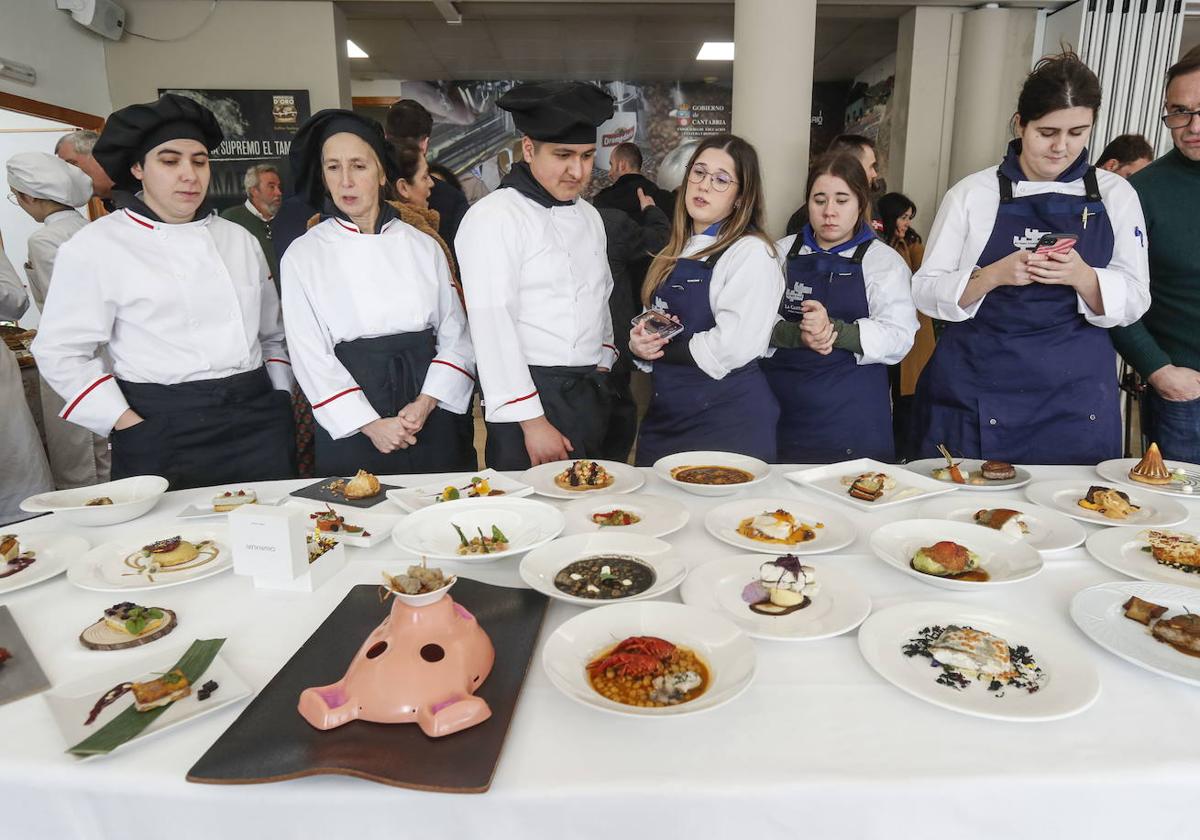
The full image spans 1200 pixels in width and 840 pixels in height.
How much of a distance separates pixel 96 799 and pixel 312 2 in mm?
6785

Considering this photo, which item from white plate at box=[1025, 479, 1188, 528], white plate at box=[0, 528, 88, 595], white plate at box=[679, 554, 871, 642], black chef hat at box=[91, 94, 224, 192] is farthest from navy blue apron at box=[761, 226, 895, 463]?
white plate at box=[0, 528, 88, 595]

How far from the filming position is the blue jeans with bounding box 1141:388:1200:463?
2.36 meters

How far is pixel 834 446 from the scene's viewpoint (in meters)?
2.58

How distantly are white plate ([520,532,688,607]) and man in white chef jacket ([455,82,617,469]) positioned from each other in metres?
0.89

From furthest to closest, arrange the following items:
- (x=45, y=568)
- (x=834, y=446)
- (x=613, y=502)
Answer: (x=834, y=446) < (x=613, y=502) < (x=45, y=568)

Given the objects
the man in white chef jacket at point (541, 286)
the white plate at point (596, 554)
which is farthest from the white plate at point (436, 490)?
the man in white chef jacket at point (541, 286)

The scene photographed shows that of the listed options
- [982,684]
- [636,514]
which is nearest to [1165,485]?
[982,684]

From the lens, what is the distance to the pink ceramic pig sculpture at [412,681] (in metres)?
0.91

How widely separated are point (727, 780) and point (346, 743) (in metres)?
0.46

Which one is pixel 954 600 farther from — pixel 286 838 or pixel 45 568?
pixel 45 568

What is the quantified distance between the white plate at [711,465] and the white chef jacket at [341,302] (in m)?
0.83

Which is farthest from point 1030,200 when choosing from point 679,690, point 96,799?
point 96,799

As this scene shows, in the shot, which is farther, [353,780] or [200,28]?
[200,28]

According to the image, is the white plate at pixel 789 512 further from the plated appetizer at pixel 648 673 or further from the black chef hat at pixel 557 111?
the black chef hat at pixel 557 111
